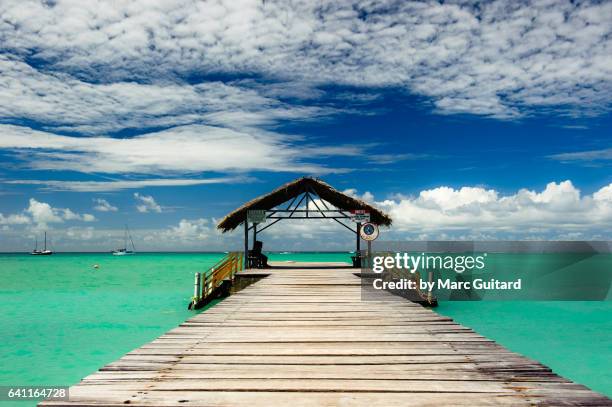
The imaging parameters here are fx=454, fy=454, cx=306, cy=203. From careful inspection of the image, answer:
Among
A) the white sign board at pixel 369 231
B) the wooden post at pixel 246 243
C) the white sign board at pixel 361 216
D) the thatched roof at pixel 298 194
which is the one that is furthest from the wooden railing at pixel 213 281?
the white sign board at pixel 369 231

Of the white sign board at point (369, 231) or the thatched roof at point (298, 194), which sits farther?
the thatched roof at point (298, 194)

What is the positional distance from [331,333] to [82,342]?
13661 mm

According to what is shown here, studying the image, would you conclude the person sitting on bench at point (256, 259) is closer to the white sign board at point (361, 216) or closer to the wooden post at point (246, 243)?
the wooden post at point (246, 243)

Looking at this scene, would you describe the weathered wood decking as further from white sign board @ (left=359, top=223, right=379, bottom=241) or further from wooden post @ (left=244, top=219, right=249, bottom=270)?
wooden post @ (left=244, top=219, right=249, bottom=270)

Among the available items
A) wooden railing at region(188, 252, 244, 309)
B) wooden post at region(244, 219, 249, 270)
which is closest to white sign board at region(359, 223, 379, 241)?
wooden post at region(244, 219, 249, 270)

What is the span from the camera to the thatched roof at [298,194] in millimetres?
17828

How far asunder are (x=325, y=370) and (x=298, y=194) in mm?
14461

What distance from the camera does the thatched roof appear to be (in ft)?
58.5

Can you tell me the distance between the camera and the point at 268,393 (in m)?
3.41

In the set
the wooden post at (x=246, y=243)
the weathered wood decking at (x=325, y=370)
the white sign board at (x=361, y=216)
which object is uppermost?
the white sign board at (x=361, y=216)

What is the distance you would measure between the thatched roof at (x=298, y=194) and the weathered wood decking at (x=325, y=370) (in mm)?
11499

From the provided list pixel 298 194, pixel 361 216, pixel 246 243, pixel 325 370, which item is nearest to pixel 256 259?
pixel 246 243

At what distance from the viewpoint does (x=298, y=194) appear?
60.1 ft

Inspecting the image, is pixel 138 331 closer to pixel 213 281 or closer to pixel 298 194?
pixel 213 281
